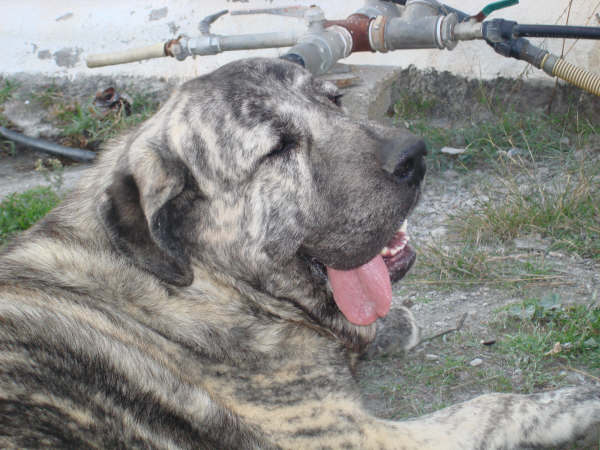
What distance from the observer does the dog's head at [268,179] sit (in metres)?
2.48

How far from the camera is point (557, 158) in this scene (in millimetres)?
4605

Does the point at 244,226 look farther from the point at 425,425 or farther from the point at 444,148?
the point at 444,148

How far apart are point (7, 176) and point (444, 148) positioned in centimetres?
384

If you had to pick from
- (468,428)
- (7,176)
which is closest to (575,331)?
(468,428)

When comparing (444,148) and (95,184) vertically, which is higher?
(95,184)

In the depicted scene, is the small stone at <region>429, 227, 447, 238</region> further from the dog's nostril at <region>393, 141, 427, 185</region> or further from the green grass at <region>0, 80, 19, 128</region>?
the green grass at <region>0, 80, 19, 128</region>

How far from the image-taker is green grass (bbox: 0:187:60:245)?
4.42 meters

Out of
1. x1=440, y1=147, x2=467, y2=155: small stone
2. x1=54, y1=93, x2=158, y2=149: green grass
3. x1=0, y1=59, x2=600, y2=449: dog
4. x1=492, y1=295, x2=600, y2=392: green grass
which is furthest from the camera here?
x1=54, y1=93, x2=158, y2=149: green grass

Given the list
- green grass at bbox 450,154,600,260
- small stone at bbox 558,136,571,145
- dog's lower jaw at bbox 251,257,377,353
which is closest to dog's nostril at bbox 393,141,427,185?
dog's lower jaw at bbox 251,257,377,353

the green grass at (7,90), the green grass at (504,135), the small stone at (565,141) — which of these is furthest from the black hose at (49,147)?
the small stone at (565,141)

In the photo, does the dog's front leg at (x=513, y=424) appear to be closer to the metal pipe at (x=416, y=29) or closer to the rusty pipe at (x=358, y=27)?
the metal pipe at (x=416, y=29)

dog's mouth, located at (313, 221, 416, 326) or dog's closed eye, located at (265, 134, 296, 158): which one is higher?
dog's closed eye, located at (265, 134, 296, 158)

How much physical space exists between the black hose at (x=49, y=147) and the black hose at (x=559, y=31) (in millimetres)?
3641

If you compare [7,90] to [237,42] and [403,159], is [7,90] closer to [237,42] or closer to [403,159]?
[237,42]
